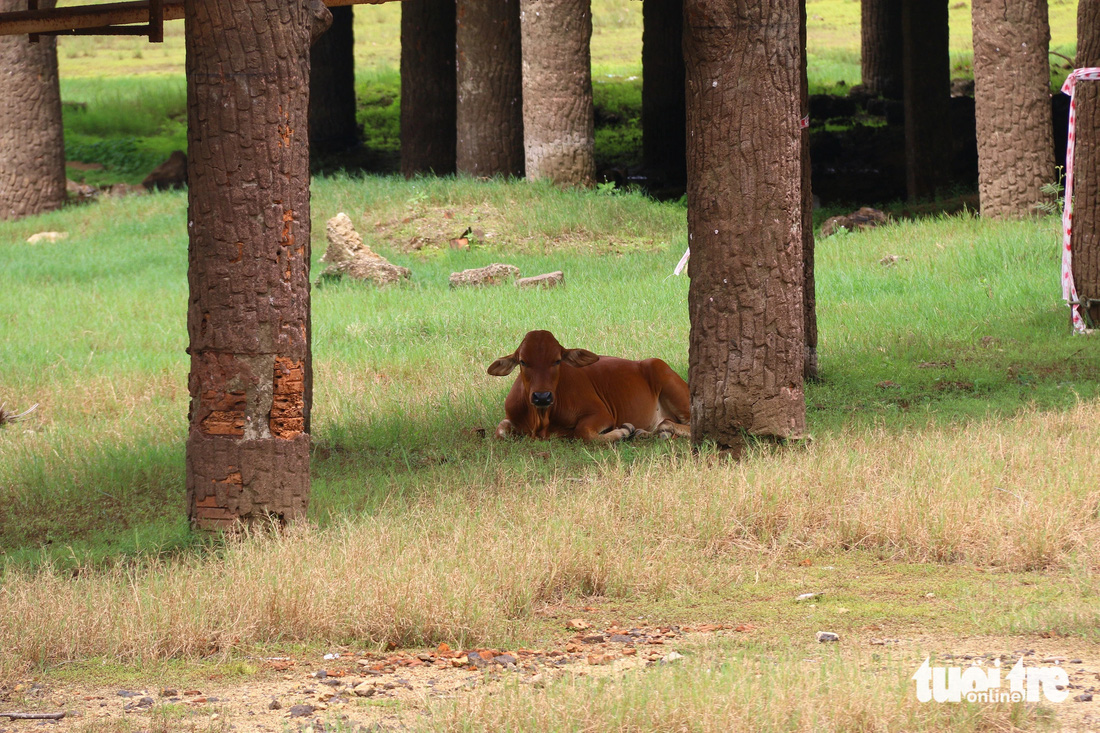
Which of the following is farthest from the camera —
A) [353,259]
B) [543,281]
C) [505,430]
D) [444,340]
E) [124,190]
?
[124,190]

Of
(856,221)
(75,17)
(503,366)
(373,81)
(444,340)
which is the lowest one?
(444,340)

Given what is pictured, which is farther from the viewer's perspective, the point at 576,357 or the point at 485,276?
the point at 485,276

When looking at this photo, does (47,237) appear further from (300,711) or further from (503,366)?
(300,711)

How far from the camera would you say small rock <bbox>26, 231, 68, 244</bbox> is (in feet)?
66.1

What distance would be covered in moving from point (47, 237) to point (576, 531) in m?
16.0

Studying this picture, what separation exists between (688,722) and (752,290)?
4.27 meters

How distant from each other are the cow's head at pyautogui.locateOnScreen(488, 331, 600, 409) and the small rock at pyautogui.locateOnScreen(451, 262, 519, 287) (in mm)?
5525

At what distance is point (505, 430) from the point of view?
31.8 feet

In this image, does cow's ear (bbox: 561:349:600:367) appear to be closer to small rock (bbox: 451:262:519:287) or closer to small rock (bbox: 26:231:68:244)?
small rock (bbox: 451:262:519:287)

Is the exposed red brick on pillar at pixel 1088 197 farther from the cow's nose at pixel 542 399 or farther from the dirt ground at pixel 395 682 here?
the dirt ground at pixel 395 682

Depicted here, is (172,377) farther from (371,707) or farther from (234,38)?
(371,707)

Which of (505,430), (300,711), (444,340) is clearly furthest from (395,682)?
(444,340)

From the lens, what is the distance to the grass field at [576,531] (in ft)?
15.9

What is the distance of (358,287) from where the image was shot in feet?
51.0
